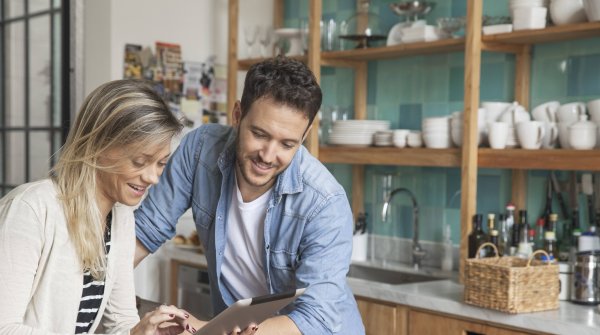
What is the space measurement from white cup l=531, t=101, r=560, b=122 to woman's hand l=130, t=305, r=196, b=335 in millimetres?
2127

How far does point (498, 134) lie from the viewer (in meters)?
3.58

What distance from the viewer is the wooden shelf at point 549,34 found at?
334 cm

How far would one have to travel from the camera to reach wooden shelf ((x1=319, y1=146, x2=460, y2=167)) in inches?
149

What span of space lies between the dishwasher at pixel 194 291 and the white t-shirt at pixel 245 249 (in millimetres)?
2002

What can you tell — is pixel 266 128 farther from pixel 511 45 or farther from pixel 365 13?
pixel 365 13

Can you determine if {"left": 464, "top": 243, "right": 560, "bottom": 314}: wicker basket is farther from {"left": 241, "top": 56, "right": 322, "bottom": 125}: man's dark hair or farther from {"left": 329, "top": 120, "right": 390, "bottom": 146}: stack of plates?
{"left": 241, "top": 56, "right": 322, "bottom": 125}: man's dark hair

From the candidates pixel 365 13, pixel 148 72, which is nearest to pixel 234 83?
pixel 148 72

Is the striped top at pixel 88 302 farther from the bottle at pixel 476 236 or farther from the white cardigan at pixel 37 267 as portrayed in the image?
the bottle at pixel 476 236


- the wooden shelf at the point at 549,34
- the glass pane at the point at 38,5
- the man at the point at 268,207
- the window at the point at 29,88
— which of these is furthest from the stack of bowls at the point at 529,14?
the glass pane at the point at 38,5

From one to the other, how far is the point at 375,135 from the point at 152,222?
196 cm

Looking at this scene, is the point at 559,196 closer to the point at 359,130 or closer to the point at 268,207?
the point at 359,130

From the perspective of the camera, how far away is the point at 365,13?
4449 millimetres

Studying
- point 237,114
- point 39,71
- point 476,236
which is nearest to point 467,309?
point 476,236

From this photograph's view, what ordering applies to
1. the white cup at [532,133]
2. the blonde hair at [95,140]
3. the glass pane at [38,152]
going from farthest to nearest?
the glass pane at [38,152], the white cup at [532,133], the blonde hair at [95,140]
